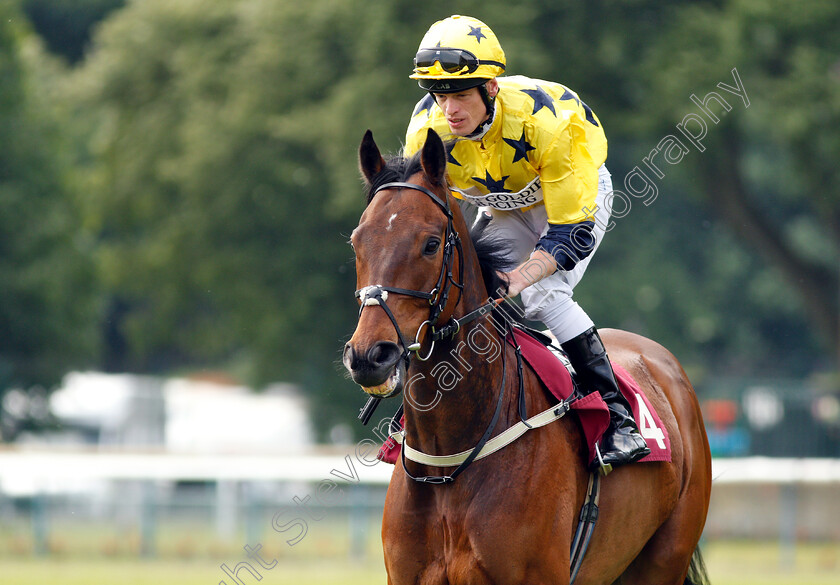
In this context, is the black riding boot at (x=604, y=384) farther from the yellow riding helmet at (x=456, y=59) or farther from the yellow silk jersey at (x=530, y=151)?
the yellow riding helmet at (x=456, y=59)

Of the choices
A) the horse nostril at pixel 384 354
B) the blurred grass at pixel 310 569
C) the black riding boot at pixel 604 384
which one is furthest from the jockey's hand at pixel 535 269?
the blurred grass at pixel 310 569

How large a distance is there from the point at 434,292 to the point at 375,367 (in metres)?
0.42

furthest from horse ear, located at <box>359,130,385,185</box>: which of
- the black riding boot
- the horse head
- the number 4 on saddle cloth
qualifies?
the black riding boot

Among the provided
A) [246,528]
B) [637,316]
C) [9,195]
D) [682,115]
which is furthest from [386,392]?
[637,316]

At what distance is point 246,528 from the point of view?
41.1 ft

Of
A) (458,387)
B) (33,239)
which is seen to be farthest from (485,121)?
(33,239)

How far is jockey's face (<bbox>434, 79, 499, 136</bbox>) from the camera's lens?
4152mm

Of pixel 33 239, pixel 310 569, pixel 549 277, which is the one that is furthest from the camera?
pixel 33 239

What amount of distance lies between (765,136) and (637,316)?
4707 millimetres

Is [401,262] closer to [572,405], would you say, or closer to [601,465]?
[572,405]

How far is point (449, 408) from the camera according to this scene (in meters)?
3.95

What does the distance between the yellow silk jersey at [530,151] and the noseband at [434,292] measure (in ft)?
1.58

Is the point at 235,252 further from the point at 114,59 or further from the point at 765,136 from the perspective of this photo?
the point at 765,136

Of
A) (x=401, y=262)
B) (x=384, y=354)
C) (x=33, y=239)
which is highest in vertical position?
(x=33, y=239)
